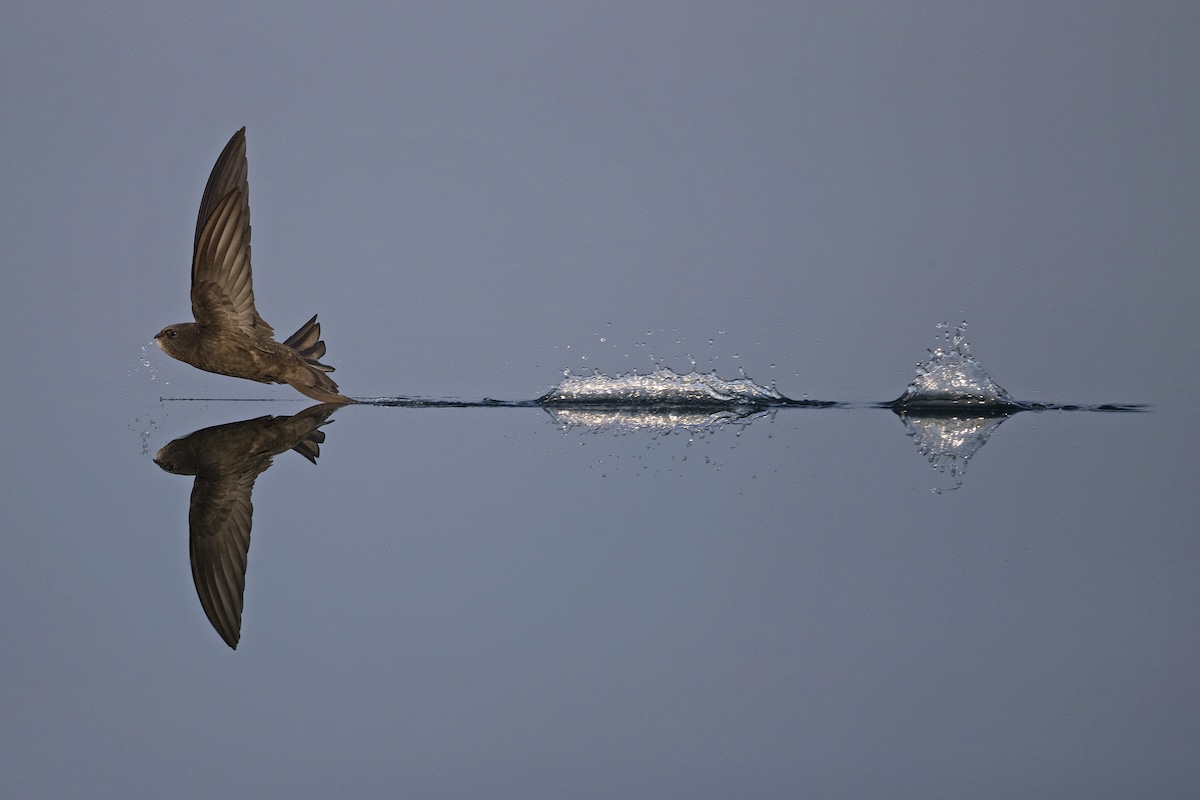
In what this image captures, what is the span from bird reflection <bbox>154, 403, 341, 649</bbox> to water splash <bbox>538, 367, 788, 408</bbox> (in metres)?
0.92

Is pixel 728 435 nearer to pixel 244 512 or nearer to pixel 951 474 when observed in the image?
pixel 951 474

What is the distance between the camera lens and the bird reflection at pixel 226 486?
92.4 inches

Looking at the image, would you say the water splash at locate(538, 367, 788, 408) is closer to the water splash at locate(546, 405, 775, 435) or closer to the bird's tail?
the water splash at locate(546, 405, 775, 435)

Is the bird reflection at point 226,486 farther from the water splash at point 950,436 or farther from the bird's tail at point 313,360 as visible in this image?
the water splash at point 950,436

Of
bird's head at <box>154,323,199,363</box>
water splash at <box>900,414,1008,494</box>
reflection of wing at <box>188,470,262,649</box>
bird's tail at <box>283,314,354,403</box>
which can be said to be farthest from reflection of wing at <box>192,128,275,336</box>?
water splash at <box>900,414,1008,494</box>

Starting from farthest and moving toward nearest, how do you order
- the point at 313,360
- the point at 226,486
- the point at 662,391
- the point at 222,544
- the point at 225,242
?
the point at 662,391 < the point at 313,360 < the point at 225,242 < the point at 226,486 < the point at 222,544

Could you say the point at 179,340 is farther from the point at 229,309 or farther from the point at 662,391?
the point at 662,391

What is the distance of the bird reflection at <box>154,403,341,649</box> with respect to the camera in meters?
2.35

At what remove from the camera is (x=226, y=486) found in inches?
111

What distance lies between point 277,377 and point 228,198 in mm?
586

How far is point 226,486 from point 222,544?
1.01 ft

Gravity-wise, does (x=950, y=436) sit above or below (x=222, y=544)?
above

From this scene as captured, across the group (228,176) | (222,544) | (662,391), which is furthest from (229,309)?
(662,391)

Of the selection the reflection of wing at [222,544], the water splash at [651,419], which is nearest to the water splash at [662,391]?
the water splash at [651,419]
